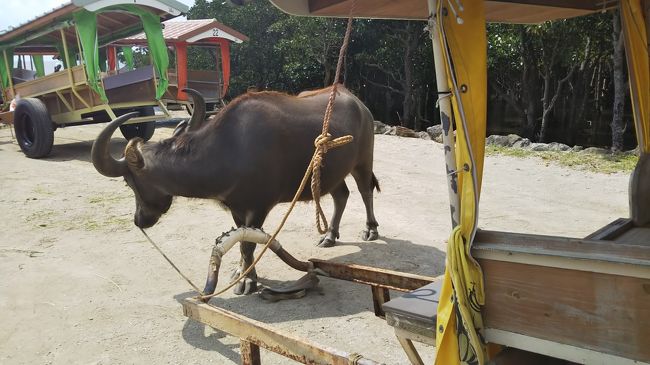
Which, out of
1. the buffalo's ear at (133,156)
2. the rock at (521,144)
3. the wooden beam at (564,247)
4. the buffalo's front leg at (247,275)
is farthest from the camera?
the rock at (521,144)

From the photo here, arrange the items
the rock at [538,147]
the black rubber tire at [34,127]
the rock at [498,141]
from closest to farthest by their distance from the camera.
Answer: the black rubber tire at [34,127] → the rock at [538,147] → the rock at [498,141]

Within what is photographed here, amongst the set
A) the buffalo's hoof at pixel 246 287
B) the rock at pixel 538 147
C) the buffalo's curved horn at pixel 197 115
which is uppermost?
the buffalo's curved horn at pixel 197 115

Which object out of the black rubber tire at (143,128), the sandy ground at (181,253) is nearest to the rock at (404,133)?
the sandy ground at (181,253)

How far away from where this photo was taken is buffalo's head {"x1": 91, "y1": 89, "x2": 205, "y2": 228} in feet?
12.3

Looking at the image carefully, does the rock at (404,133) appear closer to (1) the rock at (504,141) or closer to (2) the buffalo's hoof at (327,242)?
(1) the rock at (504,141)

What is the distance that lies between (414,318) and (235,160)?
229cm

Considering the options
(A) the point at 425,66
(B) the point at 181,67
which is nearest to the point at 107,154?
(B) the point at 181,67

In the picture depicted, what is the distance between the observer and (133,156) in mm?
3865

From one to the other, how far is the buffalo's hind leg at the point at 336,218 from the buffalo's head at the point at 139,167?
1.53 metres

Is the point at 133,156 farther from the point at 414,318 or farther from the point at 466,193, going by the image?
the point at 466,193

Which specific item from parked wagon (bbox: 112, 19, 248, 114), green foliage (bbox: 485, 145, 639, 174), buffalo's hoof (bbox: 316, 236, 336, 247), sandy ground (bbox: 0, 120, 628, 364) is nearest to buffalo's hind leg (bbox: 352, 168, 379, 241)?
sandy ground (bbox: 0, 120, 628, 364)

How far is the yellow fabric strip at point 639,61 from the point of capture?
253cm

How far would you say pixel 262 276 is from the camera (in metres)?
4.45

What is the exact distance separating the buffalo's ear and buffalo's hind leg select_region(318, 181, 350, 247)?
1848 mm
